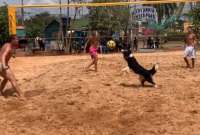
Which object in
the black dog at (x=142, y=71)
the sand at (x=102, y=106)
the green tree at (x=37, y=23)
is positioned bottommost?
the sand at (x=102, y=106)

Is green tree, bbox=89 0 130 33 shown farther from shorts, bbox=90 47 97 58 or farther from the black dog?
the black dog

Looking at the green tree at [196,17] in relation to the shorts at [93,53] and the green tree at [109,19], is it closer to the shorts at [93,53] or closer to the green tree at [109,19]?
the green tree at [109,19]

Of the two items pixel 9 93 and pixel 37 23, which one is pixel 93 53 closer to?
pixel 9 93

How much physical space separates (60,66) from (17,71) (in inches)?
51.4

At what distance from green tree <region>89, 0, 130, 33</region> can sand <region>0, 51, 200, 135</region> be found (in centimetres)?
1466

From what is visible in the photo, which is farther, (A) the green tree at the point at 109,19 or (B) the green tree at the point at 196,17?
(A) the green tree at the point at 109,19

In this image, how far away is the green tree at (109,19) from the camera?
1204 inches

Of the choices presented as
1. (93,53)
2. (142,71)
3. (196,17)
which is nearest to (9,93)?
(142,71)

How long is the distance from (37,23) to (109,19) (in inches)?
166

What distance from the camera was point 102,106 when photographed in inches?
487

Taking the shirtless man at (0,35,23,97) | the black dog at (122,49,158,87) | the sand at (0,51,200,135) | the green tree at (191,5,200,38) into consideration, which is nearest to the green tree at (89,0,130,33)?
the green tree at (191,5,200,38)

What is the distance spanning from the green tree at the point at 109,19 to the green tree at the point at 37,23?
2.14 meters

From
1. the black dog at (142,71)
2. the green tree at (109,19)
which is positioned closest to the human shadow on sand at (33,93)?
the black dog at (142,71)

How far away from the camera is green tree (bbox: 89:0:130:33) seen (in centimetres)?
3058
